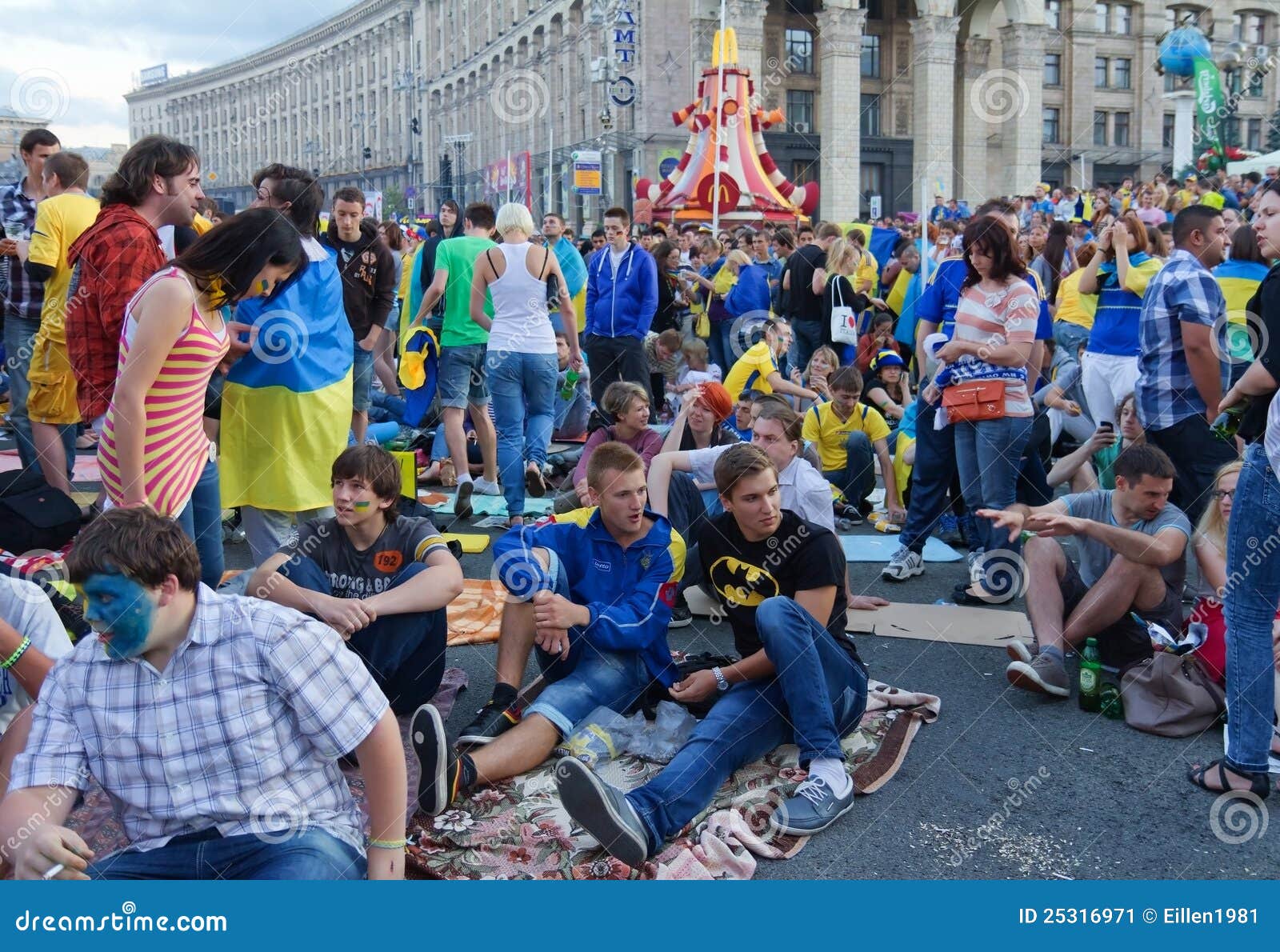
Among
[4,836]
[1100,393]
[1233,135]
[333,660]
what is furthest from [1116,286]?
[1233,135]

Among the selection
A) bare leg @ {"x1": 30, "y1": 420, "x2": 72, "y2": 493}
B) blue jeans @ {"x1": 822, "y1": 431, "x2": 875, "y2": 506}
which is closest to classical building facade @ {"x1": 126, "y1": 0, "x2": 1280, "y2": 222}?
blue jeans @ {"x1": 822, "y1": 431, "x2": 875, "y2": 506}

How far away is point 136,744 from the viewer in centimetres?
250

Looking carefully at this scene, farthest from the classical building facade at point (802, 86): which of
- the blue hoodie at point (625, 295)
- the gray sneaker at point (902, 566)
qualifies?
the gray sneaker at point (902, 566)

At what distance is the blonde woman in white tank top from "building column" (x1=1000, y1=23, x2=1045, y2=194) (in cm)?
4658

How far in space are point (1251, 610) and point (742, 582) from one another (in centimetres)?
161

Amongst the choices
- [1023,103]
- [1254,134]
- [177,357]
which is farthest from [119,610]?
[1254,134]

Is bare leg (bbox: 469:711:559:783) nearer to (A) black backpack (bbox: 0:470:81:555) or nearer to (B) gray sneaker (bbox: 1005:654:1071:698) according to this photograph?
(B) gray sneaker (bbox: 1005:654:1071:698)

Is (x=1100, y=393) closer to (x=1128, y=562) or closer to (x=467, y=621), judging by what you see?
(x=1128, y=562)

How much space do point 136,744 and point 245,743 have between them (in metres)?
0.22

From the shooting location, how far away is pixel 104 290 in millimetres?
4258

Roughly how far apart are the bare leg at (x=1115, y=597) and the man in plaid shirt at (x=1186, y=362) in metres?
0.93

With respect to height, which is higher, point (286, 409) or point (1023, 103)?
point (1023, 103)

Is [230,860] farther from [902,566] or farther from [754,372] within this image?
[754,372]

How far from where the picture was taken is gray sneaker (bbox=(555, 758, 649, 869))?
130 inches
